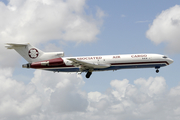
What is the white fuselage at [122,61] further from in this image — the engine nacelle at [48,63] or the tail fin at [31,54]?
the tail fin at [31,54]

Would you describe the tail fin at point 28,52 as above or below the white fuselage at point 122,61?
above

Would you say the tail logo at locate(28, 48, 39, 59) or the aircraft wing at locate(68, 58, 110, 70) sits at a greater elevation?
the tail logo at locate(28, 48, 39, 59)

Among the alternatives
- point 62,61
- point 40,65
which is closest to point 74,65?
point 62,61

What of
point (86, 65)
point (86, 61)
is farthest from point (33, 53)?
point (86, 65)

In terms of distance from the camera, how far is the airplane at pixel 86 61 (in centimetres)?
5491

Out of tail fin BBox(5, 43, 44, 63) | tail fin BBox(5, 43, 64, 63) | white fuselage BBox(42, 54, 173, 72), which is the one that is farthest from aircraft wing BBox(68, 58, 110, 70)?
tail fin BBox(5, 43, 44, 63)

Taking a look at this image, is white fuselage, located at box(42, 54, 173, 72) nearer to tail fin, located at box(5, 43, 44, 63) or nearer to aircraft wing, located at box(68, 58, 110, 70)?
aircraft wing, located at box(68, 58, 110, 70)

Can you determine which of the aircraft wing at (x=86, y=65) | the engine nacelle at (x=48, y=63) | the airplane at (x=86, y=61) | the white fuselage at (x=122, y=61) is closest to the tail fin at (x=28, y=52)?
the airplane at (x=86, y=61)

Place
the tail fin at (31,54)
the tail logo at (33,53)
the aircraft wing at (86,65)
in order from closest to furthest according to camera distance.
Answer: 1. the aircraft wing at (86,65)
2. the tail fin at (31,54)
3. the tail logo at (33,53)

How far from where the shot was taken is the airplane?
2162 inches

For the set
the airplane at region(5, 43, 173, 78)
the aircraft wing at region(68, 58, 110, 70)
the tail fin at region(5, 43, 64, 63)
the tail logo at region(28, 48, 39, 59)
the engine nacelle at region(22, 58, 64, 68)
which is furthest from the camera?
the tail logo at region(28, 48, 39, 59)

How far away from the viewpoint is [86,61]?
5606 centimetres

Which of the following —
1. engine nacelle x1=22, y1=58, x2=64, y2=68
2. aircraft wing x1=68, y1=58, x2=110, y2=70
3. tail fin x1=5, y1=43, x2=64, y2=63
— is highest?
tail fin x1=5, y1=43, x2=64, y2=63

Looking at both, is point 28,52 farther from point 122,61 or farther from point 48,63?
point 122,61
